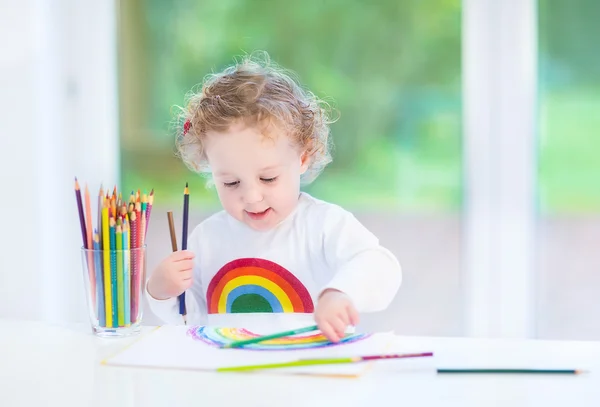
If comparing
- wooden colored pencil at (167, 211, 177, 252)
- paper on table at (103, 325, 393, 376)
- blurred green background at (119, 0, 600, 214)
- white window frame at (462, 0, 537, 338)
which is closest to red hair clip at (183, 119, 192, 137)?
wooden colored pencil at (167, 211, 177, 252)

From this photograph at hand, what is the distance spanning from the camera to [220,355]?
961 millimetres

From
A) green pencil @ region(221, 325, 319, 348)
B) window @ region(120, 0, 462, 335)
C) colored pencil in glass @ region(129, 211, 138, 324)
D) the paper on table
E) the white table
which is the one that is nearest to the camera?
the white table

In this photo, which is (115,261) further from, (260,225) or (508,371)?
(508,371)

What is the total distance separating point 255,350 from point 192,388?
148mm

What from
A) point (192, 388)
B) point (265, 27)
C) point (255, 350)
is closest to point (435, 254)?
point (265, 27)

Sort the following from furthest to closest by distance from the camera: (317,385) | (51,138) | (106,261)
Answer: (51,138) → (106,261) → (317,385)

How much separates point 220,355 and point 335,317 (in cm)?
16

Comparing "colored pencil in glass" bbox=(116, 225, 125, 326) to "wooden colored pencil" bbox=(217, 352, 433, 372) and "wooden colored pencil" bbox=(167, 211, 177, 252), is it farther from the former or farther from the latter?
"wooden colored pencil" bbox=(217, 352, 433, 372)

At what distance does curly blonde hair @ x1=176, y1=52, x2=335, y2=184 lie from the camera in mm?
1177

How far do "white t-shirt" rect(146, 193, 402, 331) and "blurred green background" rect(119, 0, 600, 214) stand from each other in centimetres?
57

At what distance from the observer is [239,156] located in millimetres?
1168

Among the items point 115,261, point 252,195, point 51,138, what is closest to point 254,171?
point 252,195

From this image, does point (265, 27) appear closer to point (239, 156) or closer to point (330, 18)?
point (330, 18)

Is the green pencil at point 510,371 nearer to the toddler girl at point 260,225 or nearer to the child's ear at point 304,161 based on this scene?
the toddler girl at point 260,225
